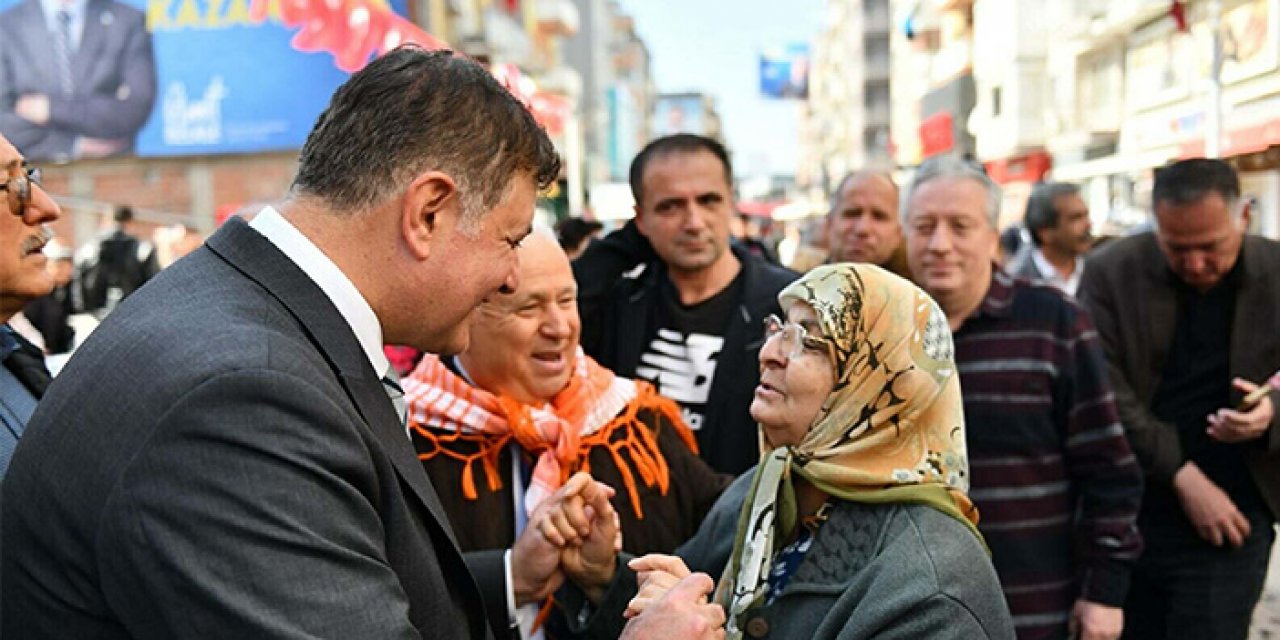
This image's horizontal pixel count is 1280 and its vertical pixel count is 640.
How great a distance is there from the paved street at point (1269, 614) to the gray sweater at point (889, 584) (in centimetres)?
368

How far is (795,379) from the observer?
7.52ft

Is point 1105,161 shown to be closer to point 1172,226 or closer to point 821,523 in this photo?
point 1172,226

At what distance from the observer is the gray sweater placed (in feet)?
6.50

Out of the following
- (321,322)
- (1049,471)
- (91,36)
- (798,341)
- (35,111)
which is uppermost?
(91,36)

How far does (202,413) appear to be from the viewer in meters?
1.31

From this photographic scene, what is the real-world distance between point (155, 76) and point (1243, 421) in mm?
21100

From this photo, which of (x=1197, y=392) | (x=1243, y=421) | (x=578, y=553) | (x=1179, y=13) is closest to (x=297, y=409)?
(x=578, y=553)

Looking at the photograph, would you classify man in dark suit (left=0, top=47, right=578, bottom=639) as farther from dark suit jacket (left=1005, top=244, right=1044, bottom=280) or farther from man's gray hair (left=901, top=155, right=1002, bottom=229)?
dark suit jacket (left=1005, top=244, right=1044, bottom=280)

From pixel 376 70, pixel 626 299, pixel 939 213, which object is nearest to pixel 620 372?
pixel 626 299

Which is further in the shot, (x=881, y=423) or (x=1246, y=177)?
(x=1246, y=177)

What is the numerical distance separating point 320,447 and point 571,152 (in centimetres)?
3005

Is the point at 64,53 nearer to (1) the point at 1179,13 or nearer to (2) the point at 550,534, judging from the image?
(1) the point at 1179,13

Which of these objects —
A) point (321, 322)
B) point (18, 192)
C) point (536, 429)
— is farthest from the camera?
point (536, 429)

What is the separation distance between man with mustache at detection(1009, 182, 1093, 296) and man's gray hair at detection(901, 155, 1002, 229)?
3.30m
